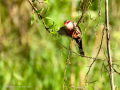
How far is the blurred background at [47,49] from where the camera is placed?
2576 millimetres

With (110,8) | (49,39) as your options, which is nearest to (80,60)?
(49,39)

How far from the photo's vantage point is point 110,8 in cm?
361

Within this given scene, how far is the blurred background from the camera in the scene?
258 cm

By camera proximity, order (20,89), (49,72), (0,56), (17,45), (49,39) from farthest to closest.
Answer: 1. (17,45)
2. (49,39)
3. (0,56)
4. (49,72)
5. (20,89)

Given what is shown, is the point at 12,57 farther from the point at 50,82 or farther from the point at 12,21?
the point at 50,82

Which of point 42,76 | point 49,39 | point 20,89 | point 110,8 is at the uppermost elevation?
point 110,8

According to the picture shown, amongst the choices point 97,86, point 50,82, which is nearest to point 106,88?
point 97,86

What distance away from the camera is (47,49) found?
3049 mm

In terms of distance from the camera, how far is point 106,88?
254 centimetres

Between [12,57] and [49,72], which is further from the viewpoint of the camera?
[12,57]

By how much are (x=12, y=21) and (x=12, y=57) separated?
84 cm

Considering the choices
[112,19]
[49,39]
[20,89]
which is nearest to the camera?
[20,89]

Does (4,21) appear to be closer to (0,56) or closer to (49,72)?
(0,56)

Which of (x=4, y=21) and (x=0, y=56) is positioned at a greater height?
(x=4, y=21)
